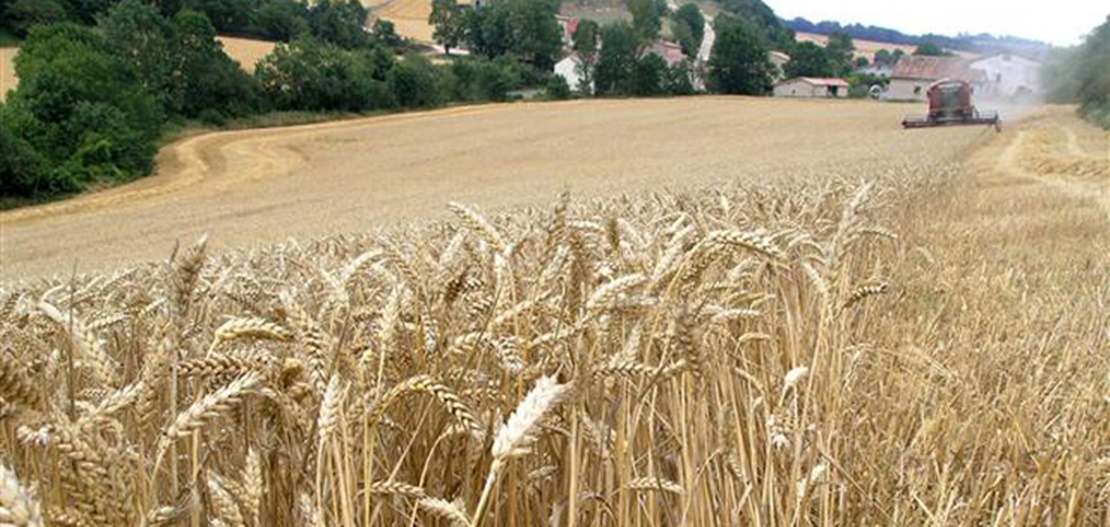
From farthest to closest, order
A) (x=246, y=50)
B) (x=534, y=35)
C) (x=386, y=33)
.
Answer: (x=534, y=35), (x=386, y=33), (x=246, y=50)

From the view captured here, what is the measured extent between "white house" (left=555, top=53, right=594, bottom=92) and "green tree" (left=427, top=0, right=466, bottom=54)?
37.7 ft

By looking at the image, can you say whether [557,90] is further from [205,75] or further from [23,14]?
[23,14]

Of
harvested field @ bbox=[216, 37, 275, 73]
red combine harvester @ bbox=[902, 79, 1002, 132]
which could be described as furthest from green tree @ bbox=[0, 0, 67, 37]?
red combine harvester @ bbox=[902, 79, 1002, 132]

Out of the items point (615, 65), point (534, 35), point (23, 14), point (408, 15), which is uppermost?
point (408, 15)

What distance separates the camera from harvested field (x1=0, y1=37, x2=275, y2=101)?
156ft

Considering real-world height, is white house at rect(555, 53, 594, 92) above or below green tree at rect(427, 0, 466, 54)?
below

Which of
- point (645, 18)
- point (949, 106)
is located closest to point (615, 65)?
point (645, 18)

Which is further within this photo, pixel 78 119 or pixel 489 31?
pixel 489 31

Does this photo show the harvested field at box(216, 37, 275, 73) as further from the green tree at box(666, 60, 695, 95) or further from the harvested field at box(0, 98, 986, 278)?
the green tree at box(666, 60, 695, 95)

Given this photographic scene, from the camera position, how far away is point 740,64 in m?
82.4

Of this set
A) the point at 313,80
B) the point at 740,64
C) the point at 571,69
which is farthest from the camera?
the point at 571,69

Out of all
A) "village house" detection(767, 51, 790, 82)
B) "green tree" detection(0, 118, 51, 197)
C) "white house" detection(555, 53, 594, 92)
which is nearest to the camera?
"green tree" detection(0, 118, 51, 197)

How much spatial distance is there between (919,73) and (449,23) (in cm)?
5034

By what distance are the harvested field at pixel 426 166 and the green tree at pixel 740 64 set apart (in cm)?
2346
